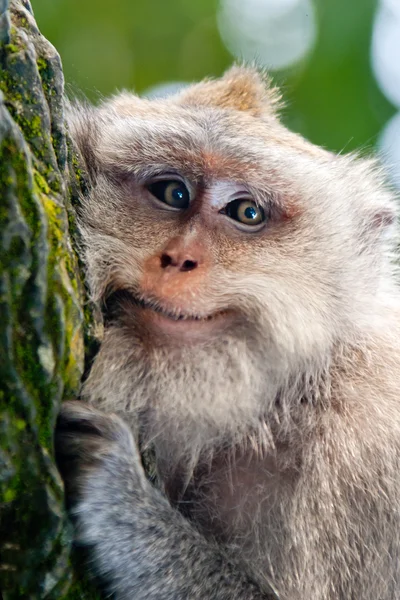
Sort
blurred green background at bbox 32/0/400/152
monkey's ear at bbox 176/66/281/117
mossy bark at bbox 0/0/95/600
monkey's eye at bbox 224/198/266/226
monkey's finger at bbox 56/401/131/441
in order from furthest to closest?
blurred green background at bbox 32/0/400/152 → monkey's ear at bbox 176/66/281/117 → monkey's eye at bbox 224/198/266/226 → monkey's finger at bbox 56/401/131/441 → mossy bark at bbox 0/0/95/600

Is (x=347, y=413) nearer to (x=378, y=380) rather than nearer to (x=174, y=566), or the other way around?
(x=378, y=380)

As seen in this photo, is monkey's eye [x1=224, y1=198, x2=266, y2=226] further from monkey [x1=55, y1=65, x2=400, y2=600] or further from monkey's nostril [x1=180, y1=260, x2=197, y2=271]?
monkey's nostril [x1=180, y1=260, x2=197, y2=271]

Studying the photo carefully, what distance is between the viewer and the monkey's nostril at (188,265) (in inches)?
84.0

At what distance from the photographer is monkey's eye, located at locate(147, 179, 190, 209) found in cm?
241

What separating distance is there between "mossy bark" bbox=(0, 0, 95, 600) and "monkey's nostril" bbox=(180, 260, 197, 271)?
1.27 ft

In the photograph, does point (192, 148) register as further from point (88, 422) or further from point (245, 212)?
point (88, 422)

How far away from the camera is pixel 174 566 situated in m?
2.09

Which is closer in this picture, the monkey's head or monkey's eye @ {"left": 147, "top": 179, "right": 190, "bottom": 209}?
the monkey's head

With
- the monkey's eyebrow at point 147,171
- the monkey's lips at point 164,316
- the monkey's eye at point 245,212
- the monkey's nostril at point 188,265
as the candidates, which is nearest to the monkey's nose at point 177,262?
the monkey's nostril at point 188,265

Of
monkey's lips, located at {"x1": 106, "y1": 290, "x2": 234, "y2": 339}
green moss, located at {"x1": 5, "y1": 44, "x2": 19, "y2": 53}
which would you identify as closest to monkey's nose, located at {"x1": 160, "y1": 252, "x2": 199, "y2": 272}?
monkey's lips, located at {"x1": 106, "y1": 290, "x2": 234, "y2": 339}

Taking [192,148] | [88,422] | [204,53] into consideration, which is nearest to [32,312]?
[88,422]

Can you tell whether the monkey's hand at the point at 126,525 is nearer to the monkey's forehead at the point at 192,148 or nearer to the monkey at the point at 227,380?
the monkey at the point at 227,380

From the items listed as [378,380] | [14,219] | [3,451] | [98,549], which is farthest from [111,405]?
[378,380]

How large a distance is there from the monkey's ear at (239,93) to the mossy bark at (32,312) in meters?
1.40
